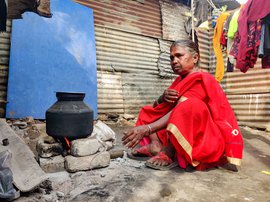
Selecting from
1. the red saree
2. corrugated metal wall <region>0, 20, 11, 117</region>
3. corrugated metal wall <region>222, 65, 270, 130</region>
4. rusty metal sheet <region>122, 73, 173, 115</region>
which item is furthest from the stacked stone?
corrugated metal wall <region>222, 65, 270, 130</region>

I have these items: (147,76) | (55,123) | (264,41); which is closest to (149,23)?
(147,76)

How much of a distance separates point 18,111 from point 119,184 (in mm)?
3592

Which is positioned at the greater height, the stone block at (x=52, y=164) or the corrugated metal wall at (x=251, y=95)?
the corrugated metal wall at (x=251, y=95)

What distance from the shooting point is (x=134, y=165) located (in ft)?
8.61

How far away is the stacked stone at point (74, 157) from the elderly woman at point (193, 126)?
49 cm

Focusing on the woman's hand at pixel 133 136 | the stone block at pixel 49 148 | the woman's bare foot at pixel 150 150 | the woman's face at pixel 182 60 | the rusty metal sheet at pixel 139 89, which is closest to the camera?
the woman's hand at pixel 133 136

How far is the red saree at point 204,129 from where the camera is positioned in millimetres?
2275

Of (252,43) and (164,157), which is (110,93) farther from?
(164,157)

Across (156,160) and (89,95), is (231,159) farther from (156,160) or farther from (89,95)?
(89,95)

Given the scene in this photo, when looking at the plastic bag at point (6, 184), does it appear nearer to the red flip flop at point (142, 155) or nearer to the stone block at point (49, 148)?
the stone block at point (49, 148)

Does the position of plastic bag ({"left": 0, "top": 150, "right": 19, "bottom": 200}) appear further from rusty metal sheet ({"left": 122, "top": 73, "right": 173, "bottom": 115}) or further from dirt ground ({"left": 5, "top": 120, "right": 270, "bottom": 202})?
rusty metal sheet ({"left": 122, "top": 73, "right": 173, "bottom": 115})

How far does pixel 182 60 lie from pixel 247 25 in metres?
2.73

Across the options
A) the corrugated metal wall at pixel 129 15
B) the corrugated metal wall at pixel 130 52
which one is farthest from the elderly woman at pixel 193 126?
the corrugated metal wall at pixel 129 15

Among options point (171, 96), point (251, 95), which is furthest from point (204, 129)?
point (251, 95)
